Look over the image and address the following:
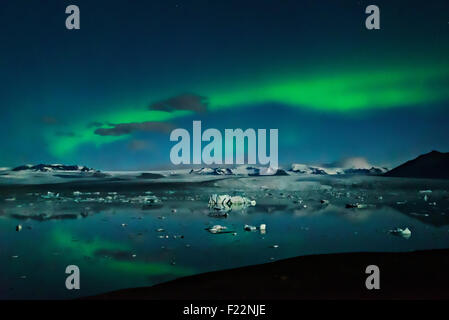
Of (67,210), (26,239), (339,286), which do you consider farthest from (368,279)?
(67,210)

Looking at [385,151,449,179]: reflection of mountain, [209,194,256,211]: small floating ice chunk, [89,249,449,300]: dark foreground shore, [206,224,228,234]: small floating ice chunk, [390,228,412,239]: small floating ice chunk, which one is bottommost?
[89,249,449,300]: dark foreground shore

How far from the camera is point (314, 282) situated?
5371 mm

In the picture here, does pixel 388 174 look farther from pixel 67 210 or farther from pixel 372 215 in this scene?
pixel 67 210

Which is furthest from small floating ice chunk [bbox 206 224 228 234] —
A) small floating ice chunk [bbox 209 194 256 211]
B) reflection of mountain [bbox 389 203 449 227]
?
reflection of mountain [bbox 389 203 449 227]

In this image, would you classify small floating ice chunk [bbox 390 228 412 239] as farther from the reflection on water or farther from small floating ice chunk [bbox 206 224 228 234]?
small floating ice chunk [bbox 206 224 228 234]

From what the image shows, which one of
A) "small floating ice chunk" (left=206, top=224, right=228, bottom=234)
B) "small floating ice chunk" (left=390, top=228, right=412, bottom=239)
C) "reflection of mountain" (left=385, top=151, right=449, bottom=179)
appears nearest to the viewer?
"small floating ice chunk" (left=390, top=228, right=412, bottom=239)

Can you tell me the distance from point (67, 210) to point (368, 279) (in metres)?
11.4

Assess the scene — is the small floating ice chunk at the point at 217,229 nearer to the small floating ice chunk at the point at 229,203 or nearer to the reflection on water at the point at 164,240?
the reflection on water at the point at 164,240

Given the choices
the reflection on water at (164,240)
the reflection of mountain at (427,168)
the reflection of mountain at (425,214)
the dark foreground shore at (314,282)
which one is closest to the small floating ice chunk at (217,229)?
the reflection on water at (164,240)

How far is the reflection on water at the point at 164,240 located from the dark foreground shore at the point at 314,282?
481 millimetres

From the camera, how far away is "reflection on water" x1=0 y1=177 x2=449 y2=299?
6.02 metres

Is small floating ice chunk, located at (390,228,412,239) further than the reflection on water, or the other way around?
small floating ice chunk, located at (390,228,412,239)

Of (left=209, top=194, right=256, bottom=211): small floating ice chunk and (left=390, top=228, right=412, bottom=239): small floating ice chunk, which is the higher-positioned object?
(left=209, top=194, right=256, bottom=211): small floating ice chunk

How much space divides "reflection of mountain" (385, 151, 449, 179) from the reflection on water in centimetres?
3011
